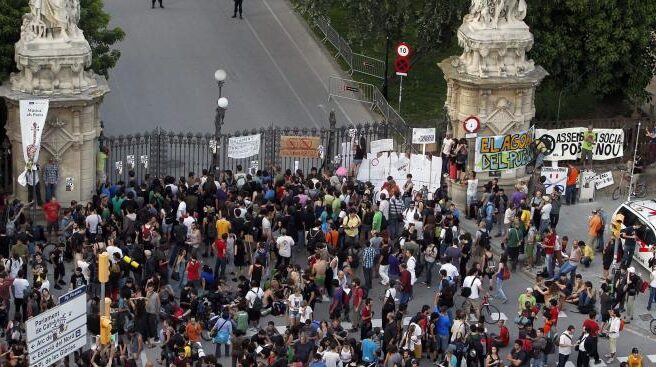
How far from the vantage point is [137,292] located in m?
36.9

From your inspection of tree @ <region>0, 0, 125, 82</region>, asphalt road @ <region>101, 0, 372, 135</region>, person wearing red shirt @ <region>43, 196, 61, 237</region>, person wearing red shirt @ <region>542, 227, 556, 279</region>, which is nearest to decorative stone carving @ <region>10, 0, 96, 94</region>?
tree @ <region>0, 0, 125, 82</region>

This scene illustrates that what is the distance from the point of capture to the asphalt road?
52.4m

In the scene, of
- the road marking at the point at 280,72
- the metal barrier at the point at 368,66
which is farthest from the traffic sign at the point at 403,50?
the metal barrier at the point at 368,66

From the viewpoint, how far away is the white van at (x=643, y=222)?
4206 centimetres

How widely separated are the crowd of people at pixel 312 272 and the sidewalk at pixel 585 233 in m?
0.28

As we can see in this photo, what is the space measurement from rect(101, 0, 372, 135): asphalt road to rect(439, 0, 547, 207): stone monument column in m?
7.71

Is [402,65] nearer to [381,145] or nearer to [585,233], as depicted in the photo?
[381,145]

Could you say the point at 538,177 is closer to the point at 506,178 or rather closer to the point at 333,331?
the point at 506,178

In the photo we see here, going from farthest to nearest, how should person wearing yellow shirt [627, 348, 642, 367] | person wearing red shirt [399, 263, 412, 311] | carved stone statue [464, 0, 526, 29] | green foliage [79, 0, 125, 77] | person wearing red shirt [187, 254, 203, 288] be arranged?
green foliage [79, 0, 125, 77], carved stone statue [464, 0, 526, 29], person wearing red shirt [399, 263, 412, 311], person wearing red shirt [187, 254, 203, 288], person wearing yellow shirt [627, 348, 642, 367]

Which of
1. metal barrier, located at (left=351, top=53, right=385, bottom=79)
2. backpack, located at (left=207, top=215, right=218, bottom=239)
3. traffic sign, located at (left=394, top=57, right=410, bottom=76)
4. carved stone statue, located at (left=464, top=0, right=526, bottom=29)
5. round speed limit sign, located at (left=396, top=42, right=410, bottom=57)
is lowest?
backpack, located at (left=207, top=215, right=218, bottom=239)

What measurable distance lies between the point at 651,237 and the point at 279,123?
48.5ft

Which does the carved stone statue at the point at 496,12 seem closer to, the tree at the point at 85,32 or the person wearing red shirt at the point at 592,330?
the tree at the point at 85,32

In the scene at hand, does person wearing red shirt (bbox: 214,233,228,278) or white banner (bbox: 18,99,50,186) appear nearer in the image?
person wearing red shirt (bbox: 214,233,228,278)

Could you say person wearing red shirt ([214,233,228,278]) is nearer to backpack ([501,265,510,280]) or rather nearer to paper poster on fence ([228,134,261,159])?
paper poster on fence ([228,134,261,159])
